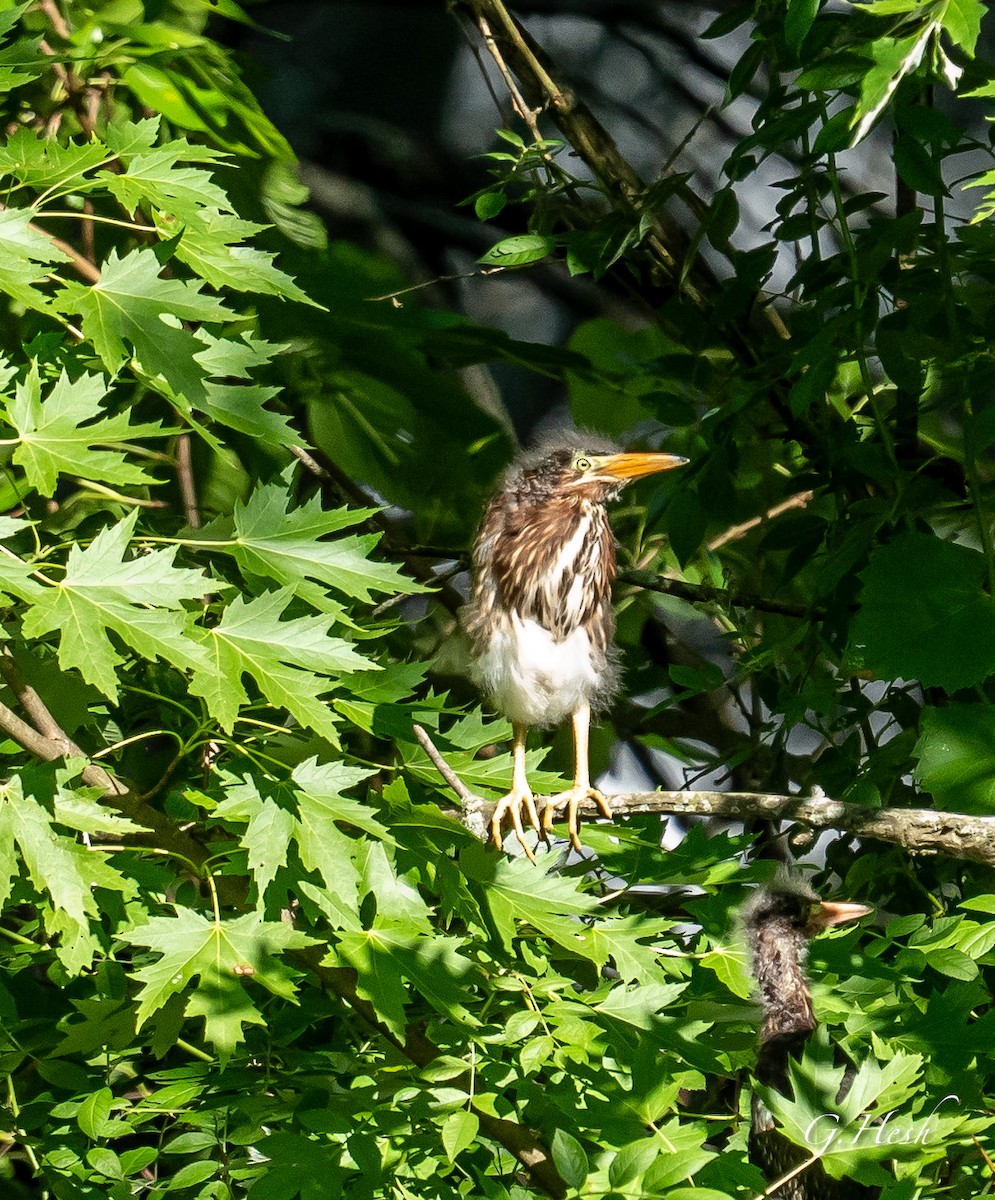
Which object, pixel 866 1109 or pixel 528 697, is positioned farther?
pixel 528 697

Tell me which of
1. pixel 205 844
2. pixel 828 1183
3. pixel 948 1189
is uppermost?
pixel 205 844

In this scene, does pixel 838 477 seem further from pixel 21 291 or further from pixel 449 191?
pixel 449 191

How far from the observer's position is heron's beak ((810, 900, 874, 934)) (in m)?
2.03

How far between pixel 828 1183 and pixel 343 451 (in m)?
1.66

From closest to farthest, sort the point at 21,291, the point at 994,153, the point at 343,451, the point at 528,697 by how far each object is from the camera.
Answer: the point at 21,291 → the point at 994,153 → the point at 528,697 → the point at 343,451

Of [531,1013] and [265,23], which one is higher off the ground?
[265,23]

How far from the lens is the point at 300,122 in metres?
3.71

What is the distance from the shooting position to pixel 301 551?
1353 millimetres

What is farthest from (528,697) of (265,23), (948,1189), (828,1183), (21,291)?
(265,23)

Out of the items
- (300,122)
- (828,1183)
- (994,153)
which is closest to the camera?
→ (828,1183)

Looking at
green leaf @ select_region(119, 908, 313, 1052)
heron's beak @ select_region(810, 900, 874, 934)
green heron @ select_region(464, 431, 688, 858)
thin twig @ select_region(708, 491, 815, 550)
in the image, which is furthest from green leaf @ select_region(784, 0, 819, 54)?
thin twig @ select_region(708, 491, 815, 550)

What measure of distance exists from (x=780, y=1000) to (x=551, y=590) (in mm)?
707

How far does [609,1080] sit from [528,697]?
824mm

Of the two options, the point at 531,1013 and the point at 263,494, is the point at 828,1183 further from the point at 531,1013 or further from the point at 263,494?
the point at 263,494
